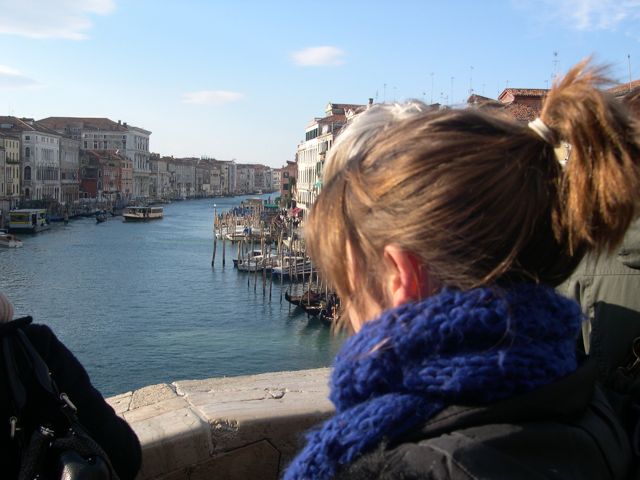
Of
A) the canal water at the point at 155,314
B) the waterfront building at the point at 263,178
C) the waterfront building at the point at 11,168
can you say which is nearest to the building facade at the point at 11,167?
the waterfront building at the point at 11,168

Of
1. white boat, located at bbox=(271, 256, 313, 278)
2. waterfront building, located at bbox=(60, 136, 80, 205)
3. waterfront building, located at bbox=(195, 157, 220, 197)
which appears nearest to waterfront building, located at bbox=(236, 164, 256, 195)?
waterfront building, located at bbox=(195, 157, 220, 197)

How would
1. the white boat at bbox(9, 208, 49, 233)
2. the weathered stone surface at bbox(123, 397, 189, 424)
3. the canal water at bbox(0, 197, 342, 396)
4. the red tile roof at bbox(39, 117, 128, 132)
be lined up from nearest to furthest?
the weathered stone surface at bbox(123, 397, 189, 424) → the canal water at bbox(0, 197, 342, 396) → the white boat at bbox(9, 208, 49, 233) → the red tile roof at bbox(39, 117, 128, 132)

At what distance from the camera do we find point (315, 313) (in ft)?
Result: 58.7

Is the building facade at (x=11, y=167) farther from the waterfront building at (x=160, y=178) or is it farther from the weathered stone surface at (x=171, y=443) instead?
the weathered stone surface at (x=171, y=443)

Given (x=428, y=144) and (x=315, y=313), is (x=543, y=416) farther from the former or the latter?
(x=315, y=313)

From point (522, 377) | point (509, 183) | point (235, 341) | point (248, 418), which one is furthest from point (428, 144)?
point (235, 341)

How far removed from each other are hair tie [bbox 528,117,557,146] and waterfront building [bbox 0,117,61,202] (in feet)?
157

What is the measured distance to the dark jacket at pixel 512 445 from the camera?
1.72 feet

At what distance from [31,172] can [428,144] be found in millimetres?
48883

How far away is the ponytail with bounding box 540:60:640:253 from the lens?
0.59 metres

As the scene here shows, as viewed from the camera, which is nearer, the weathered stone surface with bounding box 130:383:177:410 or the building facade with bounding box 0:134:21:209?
the weathered stone surface with bounding box 130:383:177:410

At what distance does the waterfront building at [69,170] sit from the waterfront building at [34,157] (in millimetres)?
2444

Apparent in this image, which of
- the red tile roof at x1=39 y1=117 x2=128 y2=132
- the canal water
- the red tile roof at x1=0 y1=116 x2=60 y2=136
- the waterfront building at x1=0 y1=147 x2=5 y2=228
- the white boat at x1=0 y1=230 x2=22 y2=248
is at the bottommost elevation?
the canal water

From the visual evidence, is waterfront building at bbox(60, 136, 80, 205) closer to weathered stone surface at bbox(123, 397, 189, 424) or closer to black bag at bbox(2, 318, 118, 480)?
weathered stone surface at bbox(123, 397, 189, 424)
